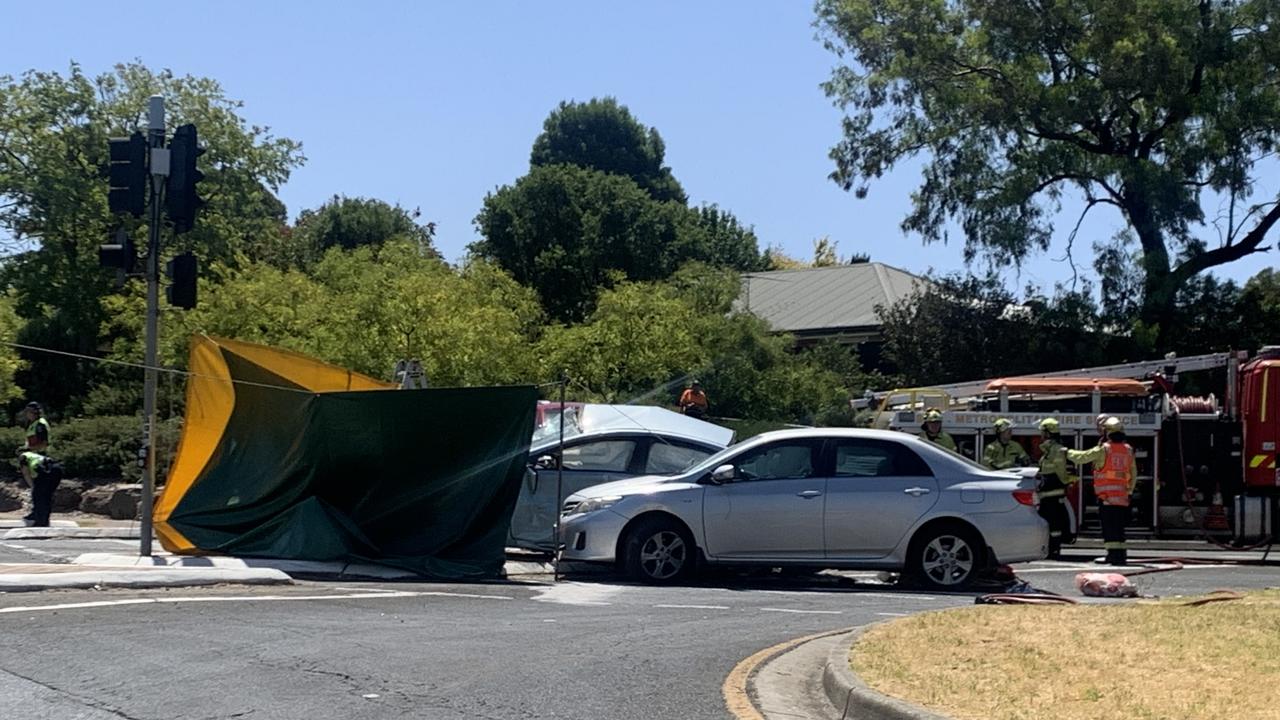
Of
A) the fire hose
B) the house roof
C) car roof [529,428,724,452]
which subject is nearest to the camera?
the fire hose

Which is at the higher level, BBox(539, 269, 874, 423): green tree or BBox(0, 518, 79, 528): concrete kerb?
BBox(539, 269, 874, 423): green tree

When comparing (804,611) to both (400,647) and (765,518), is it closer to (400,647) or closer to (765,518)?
(765,518)

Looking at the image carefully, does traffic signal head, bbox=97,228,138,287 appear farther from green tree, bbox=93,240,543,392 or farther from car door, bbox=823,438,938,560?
green tree, bbox=93,240,543,392

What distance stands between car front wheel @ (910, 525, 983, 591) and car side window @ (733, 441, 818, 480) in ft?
4.05

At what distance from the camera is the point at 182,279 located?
14.1m

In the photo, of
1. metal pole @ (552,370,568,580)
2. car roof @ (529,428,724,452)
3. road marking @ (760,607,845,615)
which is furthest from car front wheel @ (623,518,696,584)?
road marking @ (760,607,845,615)

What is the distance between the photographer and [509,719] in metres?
7.37

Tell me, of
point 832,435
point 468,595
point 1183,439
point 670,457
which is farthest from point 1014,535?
point 1183,439

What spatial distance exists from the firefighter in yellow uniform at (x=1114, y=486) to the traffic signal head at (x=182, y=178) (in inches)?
414

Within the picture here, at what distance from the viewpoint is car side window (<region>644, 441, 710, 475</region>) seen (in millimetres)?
15773

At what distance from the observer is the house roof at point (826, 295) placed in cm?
4550

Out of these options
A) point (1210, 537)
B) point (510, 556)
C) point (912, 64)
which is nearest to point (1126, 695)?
point (510, 556)

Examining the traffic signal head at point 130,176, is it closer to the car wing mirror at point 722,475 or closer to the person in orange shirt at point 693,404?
the car wing mirror at point 722,475

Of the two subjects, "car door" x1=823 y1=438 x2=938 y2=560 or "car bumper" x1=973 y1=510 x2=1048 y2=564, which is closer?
"car bumper" x1=973 y1=510 x2=1048 y2=564
